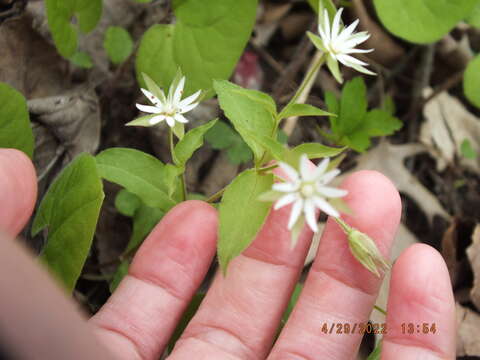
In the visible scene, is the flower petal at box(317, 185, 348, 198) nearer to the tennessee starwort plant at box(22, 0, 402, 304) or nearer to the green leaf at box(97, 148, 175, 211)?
the tennessee starwort plant at box(22, 0, 402, 304)

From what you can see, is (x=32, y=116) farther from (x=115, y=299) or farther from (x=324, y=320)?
(x=324, y=320)

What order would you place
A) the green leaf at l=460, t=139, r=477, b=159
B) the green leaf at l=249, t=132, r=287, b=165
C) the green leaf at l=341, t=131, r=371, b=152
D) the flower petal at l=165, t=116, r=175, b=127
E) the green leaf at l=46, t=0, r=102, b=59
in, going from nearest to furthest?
1. the green leaf at l=249, t=132, r=287, b=165
2. the flower petal at l=165, t=116, r=175, b=127
3. the green leaf at l=46, t=0, r=102, b=59
4. the green leaf at l=341, t=131, r=371, b=152
5. the green leaf at l=460, t=139, r=477, b=159

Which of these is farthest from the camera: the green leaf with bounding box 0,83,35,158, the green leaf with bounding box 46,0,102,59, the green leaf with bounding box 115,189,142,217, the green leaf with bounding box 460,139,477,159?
the green leaf with bounding box 460,139,477,159

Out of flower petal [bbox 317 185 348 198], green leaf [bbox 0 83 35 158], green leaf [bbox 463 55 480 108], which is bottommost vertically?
green leaf [bbox 463 55 480 108]

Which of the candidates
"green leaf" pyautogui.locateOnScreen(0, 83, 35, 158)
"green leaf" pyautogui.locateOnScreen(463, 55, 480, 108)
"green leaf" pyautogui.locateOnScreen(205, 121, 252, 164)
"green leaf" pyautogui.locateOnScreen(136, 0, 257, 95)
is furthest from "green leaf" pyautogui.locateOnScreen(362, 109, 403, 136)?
"green leaf" pyautogui.locateOnScreen(0, 83, 35, 158)

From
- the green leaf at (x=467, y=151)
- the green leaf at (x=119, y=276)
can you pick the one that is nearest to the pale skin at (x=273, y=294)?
the green leaf at (x=119, y=276)
